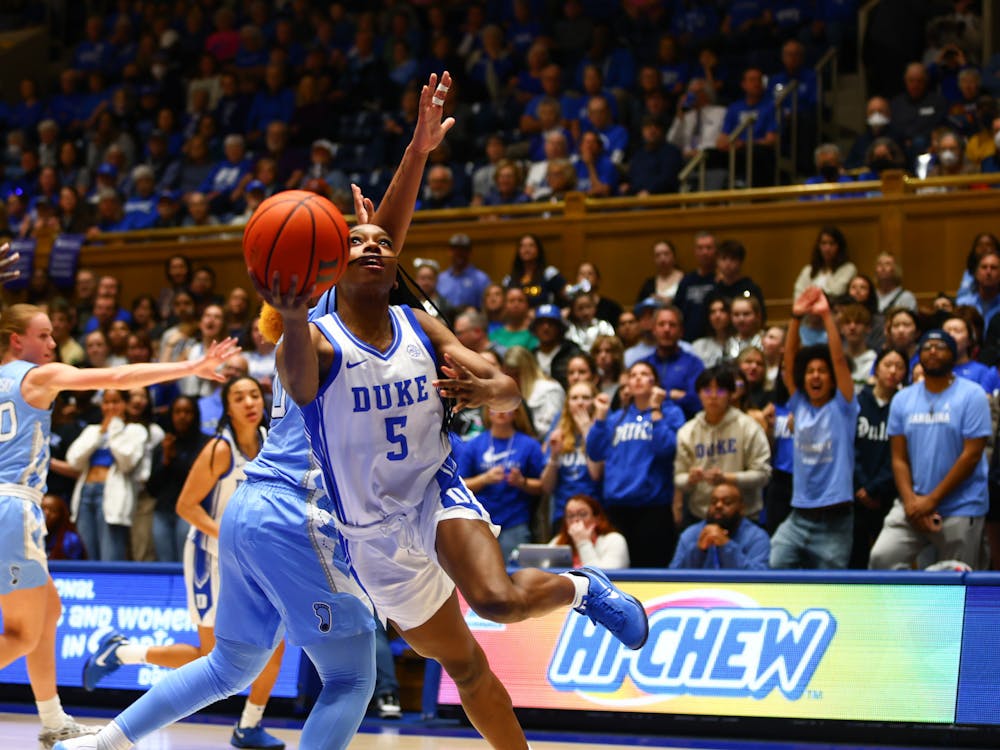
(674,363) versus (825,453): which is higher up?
(674,363)

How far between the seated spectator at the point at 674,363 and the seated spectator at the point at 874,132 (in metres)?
3.52

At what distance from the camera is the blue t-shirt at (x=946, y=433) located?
8.34 metres

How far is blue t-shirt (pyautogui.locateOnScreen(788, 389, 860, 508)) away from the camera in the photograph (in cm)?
859

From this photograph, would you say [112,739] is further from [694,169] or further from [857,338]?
[694,169]

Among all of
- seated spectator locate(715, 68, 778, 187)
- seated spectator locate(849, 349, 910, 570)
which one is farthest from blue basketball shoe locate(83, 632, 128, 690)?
seated spectator locate(715, 68, 778, 187)

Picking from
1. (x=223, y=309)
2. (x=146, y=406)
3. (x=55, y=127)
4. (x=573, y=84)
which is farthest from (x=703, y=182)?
(x=55, y=127)

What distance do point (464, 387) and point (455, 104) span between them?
11624mm

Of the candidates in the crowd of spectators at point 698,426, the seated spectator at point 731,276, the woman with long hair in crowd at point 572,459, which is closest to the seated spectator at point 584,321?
the crowd of spectators at point 698,426

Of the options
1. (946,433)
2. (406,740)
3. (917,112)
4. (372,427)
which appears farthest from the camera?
(917,112)

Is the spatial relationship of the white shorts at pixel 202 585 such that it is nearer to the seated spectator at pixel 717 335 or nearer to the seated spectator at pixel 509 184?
the seated spectator at pixel 717 335

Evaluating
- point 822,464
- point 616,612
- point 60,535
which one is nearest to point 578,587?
point 616,612

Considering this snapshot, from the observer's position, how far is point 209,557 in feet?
25.1

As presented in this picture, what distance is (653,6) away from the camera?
15914 millimetres

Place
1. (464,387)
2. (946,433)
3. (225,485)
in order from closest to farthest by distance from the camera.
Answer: (464,387) → (225,485) → (946,433)
